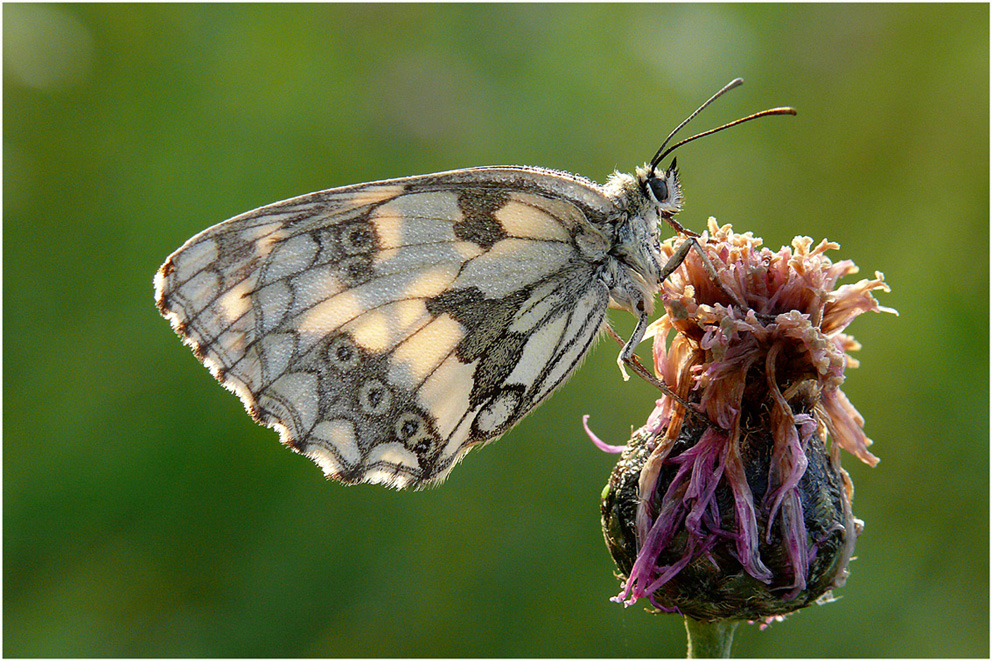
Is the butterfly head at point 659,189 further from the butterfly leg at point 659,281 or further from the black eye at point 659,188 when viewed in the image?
the butterfly leg at point 659,281

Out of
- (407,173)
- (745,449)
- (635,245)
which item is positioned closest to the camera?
(745,449)

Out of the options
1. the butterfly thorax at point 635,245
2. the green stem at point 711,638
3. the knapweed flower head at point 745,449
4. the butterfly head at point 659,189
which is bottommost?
the green stem at point 711,638

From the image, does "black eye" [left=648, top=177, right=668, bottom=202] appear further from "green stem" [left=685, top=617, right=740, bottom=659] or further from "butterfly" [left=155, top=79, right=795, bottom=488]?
"green stem" [left=685, top=617, right=740, bottom=659]

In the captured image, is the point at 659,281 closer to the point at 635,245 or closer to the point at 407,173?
the point at 635,245

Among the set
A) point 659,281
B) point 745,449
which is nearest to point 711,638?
point 745,449

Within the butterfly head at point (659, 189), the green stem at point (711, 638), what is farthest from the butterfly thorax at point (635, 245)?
the green stem at point (711, 638)

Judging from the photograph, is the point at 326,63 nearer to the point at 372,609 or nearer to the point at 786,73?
the point at 786,73
